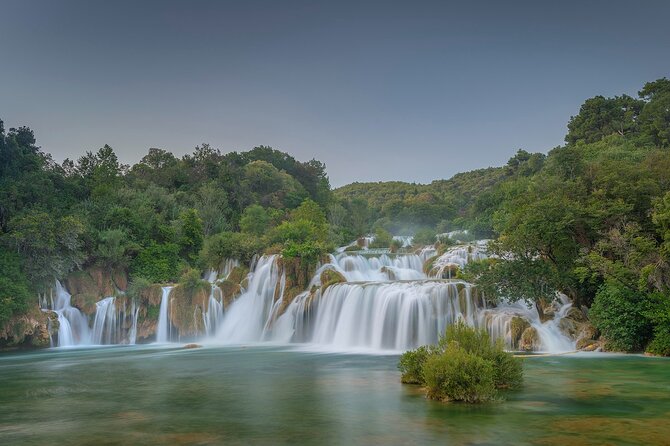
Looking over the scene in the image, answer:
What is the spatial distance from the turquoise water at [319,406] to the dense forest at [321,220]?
3.50 m

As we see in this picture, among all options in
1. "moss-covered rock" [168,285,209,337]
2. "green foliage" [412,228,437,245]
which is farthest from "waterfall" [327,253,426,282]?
"moss-covered rock" [168,285,209,337]

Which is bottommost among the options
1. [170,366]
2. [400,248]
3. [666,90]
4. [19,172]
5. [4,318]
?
[170,366]

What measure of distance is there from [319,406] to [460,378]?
10.6 feet

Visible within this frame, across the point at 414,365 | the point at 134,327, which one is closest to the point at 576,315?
the point at 414,365

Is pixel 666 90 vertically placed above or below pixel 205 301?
above

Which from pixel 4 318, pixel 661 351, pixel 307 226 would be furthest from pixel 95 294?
pixel 661 351

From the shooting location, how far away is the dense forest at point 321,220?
66.4 feet

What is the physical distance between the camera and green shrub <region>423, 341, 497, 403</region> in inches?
449

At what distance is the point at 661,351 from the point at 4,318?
1167 inches

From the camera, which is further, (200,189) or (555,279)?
(200,189)

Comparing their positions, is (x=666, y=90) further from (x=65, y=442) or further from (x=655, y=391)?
(x=65, y=442)

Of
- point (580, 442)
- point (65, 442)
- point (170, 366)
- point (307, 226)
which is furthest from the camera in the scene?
point (307, 226)

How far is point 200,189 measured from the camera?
181ft

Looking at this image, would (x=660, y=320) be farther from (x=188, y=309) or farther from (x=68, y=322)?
(x=68, y=322)
